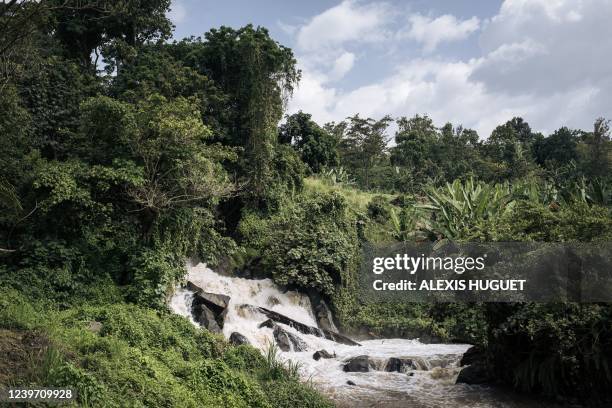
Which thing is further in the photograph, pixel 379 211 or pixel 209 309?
pixel 379 211

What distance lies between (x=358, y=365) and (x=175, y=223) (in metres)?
5.63

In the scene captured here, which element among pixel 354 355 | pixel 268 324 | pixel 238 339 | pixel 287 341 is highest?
pixel 268 324

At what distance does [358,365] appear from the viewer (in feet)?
38.3

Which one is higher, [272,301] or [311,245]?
[311,245]

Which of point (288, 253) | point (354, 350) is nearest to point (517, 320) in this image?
point (354, 350)

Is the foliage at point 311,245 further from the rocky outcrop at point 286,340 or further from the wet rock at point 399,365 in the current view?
the wet rock at point 399,365

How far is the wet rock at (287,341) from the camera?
42.9 feet

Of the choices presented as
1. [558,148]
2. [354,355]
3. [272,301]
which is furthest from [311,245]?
[558,148]

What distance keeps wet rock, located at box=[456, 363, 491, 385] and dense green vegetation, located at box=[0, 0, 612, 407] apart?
0.36 meters

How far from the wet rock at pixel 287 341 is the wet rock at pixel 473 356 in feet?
13.3

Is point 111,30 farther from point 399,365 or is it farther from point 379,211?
point 399,365

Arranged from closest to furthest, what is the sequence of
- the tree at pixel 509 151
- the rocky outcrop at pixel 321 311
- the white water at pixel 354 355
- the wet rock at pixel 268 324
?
the white water at pixel 354 355, the wet rock at pixel 268 324, the rocky outcrop at pixel 321 311, the tree at pixel 509 151

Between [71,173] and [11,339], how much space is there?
5398 millimetres

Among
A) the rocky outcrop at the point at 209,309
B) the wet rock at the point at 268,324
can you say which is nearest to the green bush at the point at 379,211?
the wet rock at the point at 268,324
